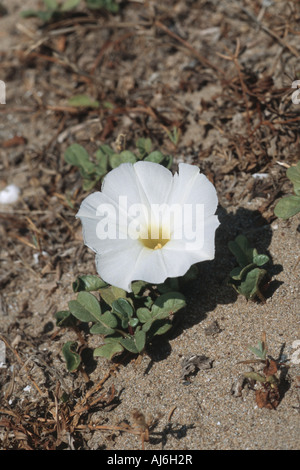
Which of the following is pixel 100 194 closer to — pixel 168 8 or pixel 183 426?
pixel 183 426

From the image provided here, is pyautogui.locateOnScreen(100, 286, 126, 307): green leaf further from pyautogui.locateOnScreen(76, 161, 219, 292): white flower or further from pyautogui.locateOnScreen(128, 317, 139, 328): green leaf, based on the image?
pyautogui.locateOnScreen(76, 161, 219, 292): white flower

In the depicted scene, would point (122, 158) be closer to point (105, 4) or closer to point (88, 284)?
point (88, 284)

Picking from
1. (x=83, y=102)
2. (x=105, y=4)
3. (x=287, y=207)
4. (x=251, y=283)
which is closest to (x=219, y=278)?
(x=251, y=283)

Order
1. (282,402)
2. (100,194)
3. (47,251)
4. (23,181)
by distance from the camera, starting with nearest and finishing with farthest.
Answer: (282,402)
(100,194)
(47,251)
(23,181)

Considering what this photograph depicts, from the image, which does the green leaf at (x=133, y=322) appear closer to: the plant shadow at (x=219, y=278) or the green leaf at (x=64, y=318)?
the plant shadow at (x=219, y=278)

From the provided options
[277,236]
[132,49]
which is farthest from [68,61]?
[277,236]

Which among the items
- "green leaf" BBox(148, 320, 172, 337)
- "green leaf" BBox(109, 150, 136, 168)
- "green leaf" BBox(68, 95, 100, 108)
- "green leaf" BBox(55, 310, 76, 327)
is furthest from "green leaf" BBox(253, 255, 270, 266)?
"green leaf" BBox(68, 95, 100, 108)
